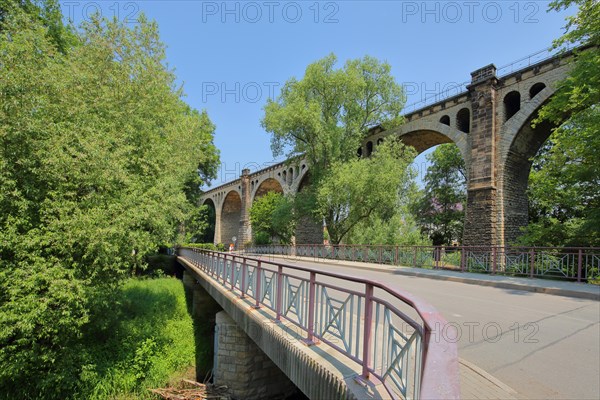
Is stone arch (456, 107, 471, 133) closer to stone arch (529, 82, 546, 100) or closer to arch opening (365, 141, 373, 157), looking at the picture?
stone arch (529, 82, 546, 100)

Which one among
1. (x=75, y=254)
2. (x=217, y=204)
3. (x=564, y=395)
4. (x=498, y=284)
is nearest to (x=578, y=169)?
(x=498, y=284)

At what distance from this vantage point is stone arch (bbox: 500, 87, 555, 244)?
1702cm

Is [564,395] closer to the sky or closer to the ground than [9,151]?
closer to the ground

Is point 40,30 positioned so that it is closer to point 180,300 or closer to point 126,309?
point 126,309

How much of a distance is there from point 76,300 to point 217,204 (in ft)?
178

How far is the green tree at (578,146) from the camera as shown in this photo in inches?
392

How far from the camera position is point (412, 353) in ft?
7.39

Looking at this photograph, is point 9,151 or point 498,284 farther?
point 498,284

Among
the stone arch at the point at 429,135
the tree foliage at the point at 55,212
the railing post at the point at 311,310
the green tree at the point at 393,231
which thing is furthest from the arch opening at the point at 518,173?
the tree foliage at the point at 55,212

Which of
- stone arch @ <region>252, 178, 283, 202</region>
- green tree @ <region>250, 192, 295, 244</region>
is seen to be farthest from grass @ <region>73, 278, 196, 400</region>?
stone arch @ <region>252, 178, 283, 202</region>

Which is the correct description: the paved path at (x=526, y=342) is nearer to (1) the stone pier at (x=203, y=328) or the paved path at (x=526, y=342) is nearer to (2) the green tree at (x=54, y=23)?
(1) the stone pier at (x=203, y=328)

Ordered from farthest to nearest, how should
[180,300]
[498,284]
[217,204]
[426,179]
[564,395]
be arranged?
[217,204] → [426,179] → [180,300] → [498,284] → [564,395]

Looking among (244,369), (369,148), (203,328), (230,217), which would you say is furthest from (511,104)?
(230,217)

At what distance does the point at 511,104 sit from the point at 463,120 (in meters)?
2.92
